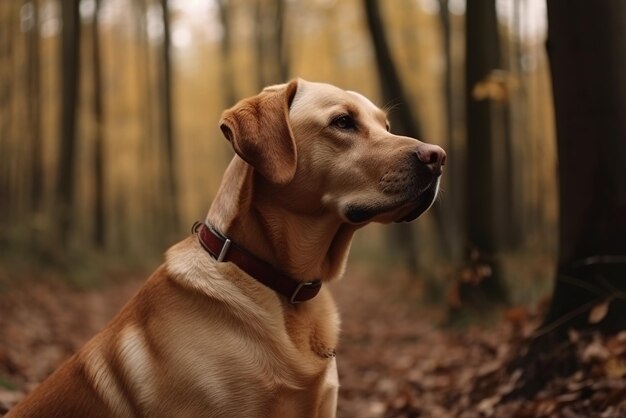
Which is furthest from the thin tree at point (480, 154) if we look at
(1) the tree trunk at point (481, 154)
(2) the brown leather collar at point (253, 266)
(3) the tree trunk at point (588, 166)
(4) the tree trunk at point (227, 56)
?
(4) the tree trunk at point (227, 56)

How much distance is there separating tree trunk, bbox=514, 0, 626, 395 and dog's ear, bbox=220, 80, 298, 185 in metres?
2.10

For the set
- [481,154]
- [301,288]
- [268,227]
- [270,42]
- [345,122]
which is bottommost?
[481,154]

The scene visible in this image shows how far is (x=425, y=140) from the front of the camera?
1164 cm

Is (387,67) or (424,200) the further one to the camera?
(387,67)

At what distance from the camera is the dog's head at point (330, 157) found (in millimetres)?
2992

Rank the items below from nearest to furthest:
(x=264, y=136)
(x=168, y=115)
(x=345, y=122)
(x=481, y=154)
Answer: (x=264, y=136), (x=345, y=122), (x=481, y=154), (x=168, y=115)

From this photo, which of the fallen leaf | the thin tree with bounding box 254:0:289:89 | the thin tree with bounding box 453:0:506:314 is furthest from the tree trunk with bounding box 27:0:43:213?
the fallen leaf

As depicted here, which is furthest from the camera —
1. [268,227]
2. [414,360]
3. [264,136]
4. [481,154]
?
[481,154]

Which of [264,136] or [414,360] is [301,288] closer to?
[264,136]

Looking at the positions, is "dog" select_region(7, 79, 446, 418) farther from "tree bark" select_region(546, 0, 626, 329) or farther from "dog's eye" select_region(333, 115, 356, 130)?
"tree bark" select_region(546, 0, 626, 329)

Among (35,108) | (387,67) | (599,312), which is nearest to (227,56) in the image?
(35,108)

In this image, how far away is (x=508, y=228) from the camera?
14.3 m

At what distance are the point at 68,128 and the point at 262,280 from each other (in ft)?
42.2

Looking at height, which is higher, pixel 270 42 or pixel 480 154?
pixel 270 42
